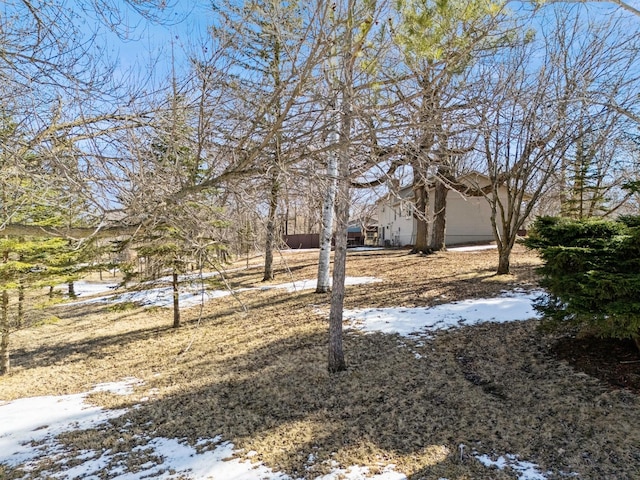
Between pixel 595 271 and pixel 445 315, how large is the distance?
10.7 feet

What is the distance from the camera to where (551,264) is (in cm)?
454

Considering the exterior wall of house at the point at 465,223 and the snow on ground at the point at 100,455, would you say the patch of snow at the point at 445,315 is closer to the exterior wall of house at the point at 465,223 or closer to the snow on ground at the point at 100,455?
the snow on ground at the point at 100,455

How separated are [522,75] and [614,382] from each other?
18.4ft

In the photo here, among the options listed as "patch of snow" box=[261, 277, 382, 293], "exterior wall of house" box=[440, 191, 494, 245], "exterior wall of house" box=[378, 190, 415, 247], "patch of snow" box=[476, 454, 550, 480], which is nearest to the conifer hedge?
"patch of snow" box=[476, 454, 550, 480]

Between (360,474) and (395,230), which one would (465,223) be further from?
(360,474)

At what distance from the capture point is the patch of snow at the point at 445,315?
6535 mm

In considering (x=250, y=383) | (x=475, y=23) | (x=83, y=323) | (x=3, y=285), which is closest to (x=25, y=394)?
(x=3, y=285)

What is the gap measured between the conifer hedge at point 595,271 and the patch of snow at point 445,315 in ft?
6.04

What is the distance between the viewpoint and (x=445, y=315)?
700cm

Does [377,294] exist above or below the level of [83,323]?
above

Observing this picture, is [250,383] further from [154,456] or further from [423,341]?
[423,341]

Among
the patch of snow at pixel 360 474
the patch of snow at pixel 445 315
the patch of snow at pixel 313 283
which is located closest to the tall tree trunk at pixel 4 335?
the patch of snow at pixel 313 283

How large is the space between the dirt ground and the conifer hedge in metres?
0.70

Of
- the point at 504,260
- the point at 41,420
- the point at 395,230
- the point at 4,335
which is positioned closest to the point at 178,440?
the point at 41,420
